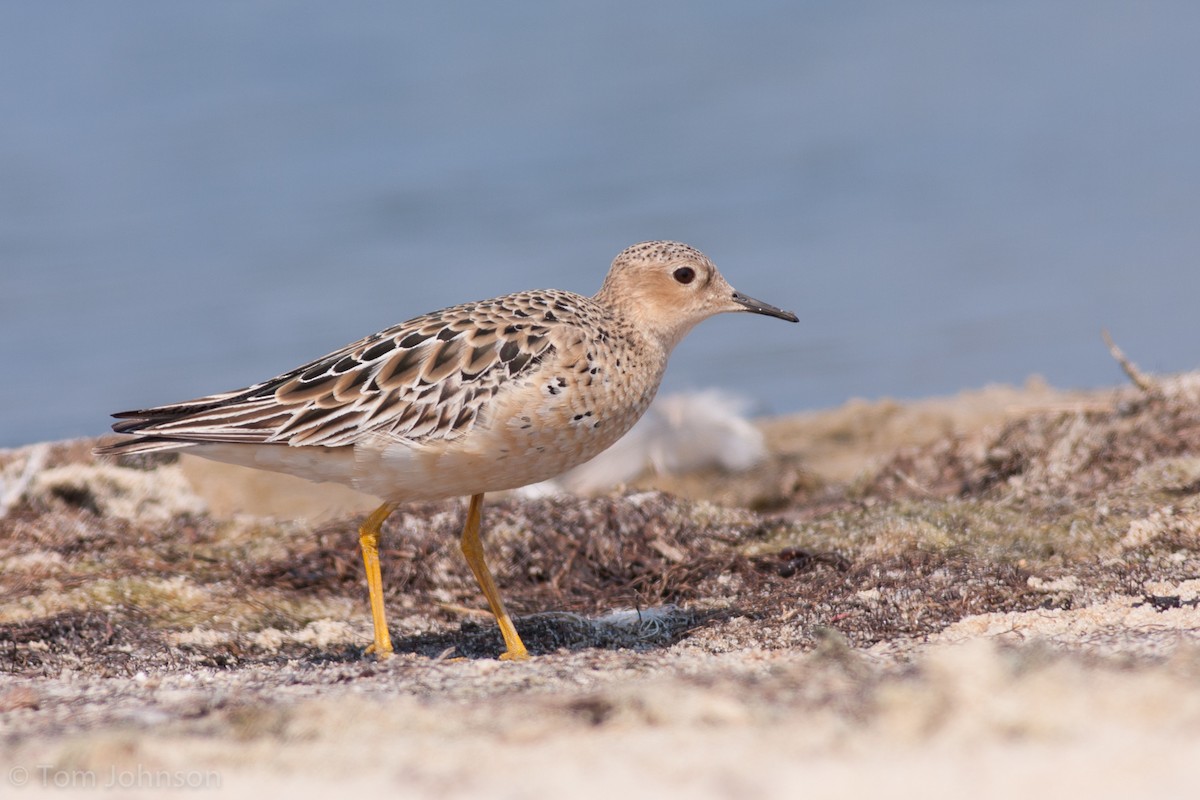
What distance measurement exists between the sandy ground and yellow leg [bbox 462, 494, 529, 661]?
0.15 m

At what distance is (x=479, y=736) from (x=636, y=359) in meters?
3.21

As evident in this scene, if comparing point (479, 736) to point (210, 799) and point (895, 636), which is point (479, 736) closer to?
point (210, 799)

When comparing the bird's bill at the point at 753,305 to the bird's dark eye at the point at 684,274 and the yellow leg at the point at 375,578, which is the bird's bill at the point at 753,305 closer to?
the bird's dark eye at the point at 684,274

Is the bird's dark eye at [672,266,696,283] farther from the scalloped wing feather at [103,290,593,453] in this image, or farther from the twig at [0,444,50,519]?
the twig at [0,444,50,519]

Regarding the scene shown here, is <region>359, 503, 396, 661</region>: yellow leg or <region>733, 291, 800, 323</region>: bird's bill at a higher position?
<region>733, 291, 800, 323</region>: bird's bill

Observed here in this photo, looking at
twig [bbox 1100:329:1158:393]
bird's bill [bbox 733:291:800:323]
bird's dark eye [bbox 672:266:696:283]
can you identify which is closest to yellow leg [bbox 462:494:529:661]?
bird's dark eye [bbox 672:266:696:283]

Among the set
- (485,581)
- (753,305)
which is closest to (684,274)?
(753,305)

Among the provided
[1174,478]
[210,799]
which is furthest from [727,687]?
[1174,478]

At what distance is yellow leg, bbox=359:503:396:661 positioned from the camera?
237 inches

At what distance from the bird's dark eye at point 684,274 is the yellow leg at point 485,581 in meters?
1.64

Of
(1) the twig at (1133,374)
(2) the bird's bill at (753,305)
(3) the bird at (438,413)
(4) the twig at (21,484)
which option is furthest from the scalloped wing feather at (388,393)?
(1) the twig at (1133,374)

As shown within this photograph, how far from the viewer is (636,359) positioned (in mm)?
6512

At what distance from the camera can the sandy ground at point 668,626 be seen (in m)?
3.23

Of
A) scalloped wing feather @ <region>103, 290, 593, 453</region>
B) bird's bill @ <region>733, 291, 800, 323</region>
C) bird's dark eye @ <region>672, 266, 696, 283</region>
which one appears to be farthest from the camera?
bird's bill @ <region>733, 291, 800, 323</region>
